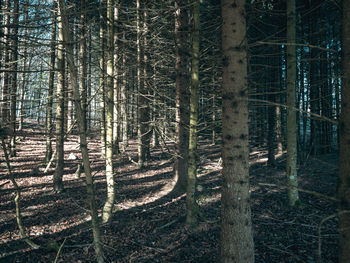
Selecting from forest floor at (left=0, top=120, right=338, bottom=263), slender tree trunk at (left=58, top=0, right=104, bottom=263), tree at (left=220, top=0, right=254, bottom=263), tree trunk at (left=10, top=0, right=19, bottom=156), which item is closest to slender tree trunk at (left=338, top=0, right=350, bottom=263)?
forest floor at (left=0, top=120, right=338, bottom=263)

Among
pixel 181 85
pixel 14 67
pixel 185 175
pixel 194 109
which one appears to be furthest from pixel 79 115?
pixel 14 67

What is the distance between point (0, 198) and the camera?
860cm

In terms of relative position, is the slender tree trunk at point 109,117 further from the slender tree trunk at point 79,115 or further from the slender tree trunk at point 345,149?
the slender tree trunk at point 345,149

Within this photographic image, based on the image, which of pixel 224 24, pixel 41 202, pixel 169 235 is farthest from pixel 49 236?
pixel 224 24

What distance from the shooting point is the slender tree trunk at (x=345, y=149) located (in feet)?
7.69

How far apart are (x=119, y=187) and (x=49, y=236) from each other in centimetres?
440

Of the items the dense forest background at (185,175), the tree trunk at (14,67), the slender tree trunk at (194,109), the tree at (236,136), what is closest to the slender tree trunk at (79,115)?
the dense forest background at (185,175)

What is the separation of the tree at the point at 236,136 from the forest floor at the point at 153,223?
75 centimetres

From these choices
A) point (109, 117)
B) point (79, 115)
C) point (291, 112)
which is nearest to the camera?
point (79, 115)

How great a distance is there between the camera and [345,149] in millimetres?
2395

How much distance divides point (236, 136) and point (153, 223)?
4582mm

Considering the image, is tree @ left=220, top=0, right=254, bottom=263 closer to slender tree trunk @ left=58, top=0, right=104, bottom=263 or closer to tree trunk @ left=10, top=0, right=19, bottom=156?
slender tree trunk @ left=58, top=0, right=104, bottom=263

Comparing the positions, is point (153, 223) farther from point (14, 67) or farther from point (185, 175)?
point (14, 67)

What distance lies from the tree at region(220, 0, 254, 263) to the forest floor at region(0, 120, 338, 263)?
75cm
